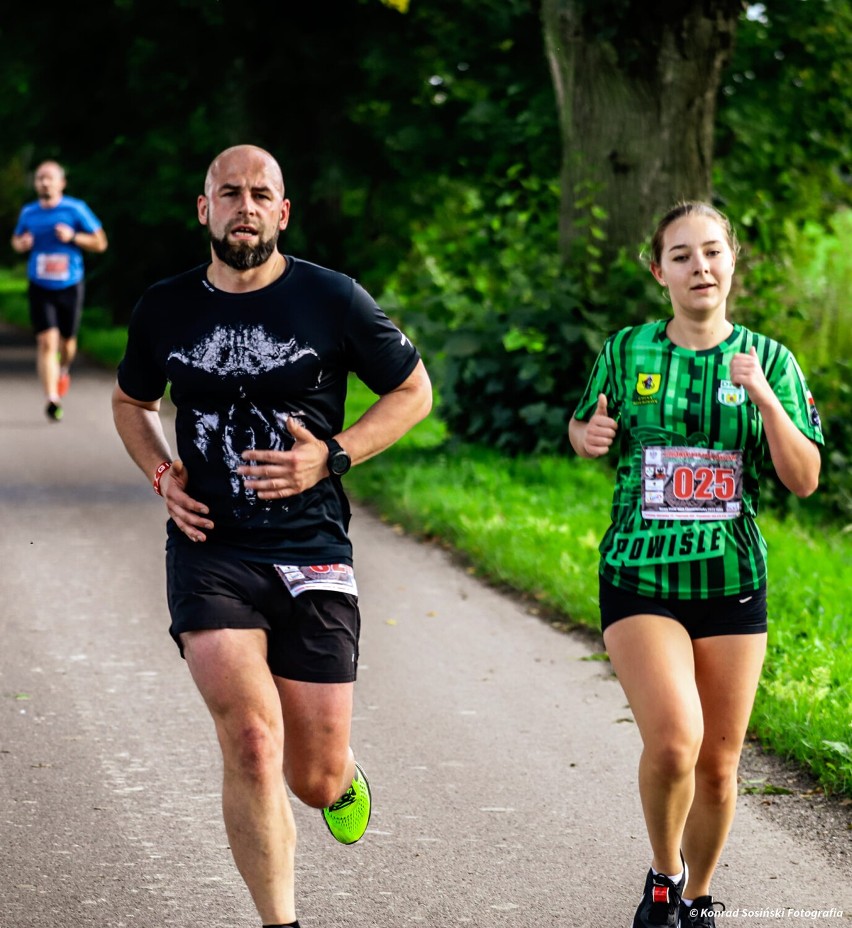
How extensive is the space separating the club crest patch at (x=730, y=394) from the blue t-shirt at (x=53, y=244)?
12434mm

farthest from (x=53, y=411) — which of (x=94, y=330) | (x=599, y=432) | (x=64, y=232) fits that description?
(x=94, y=330)

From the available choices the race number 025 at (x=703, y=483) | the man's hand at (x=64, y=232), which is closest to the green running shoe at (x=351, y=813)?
the race number 025 at (x=703, y=483)


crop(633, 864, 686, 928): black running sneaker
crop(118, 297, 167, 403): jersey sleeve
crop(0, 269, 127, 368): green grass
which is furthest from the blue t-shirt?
crop(633, 864, 686, 928): black running sneaker

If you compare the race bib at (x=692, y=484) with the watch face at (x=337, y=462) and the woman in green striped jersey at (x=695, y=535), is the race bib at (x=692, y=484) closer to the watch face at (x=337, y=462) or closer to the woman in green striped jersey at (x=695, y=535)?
the woman in green striped jersey at (x=695, y=535)

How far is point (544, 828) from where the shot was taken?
5152 mm

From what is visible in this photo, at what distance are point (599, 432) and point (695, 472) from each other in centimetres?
26

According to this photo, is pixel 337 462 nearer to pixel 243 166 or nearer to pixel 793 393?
pixel 243 166

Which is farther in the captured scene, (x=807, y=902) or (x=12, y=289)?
(x=12, y=289)

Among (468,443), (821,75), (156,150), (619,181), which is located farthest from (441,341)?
(156,150)

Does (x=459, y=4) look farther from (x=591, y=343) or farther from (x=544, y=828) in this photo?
(x=544, y=828)

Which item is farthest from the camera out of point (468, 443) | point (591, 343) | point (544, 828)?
point (468, 443)

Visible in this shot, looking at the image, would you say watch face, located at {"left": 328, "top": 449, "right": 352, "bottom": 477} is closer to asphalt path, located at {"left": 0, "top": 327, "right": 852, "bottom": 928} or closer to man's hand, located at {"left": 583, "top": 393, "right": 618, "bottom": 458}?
man's hand, located at {"left": 583, "top": 393, "right": 618, "bottom": 458}

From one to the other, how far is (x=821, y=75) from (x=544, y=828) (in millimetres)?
14451

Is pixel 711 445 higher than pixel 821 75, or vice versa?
pixel 821 75
